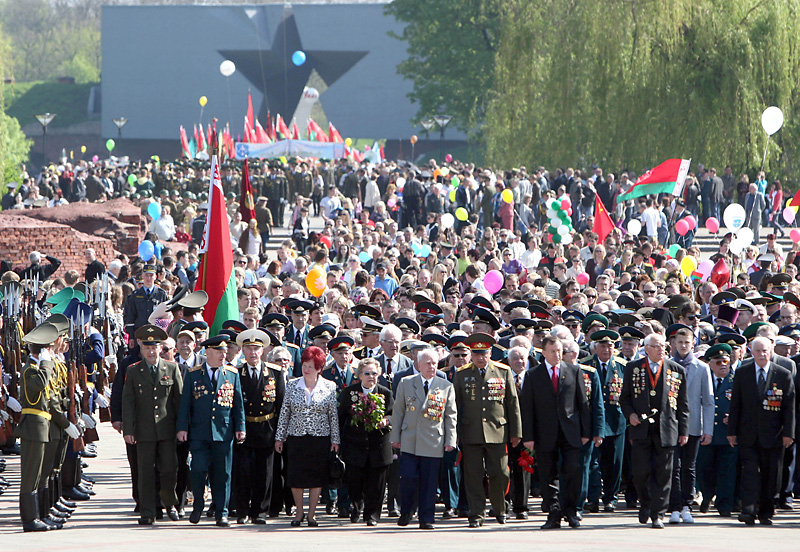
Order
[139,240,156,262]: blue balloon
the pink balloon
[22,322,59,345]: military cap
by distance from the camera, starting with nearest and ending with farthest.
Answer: [22,322,59,345]: military cap < the pink balloon < [139,240,156,262]: blue balloon

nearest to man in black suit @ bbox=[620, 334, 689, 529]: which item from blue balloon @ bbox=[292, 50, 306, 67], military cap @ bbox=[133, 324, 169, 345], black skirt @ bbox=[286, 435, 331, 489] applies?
black skirt @ bbox=[286, 435, 331, 489]

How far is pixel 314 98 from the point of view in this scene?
71625 mm

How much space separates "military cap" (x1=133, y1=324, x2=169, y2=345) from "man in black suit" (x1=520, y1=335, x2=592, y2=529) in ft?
10.0

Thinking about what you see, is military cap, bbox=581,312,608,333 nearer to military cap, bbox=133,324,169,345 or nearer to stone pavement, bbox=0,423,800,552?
stone pavement, bbox=0,423,800,552

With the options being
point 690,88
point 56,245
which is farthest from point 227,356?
point 690,88

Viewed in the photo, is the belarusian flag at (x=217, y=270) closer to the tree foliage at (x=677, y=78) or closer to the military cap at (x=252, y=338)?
the military cap at (x=252, y=338)

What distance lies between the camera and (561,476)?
1086 cm

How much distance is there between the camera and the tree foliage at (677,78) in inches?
1201

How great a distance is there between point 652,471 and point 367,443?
2.34 meters

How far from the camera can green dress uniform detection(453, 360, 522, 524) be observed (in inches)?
428

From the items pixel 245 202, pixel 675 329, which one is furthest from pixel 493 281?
pixel 675 329

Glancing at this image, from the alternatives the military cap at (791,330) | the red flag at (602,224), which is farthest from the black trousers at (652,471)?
the red flag at (602,224)

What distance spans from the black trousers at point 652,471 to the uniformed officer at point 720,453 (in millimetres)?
773

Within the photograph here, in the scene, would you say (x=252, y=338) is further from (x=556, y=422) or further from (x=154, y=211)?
(x=154, y=211)
